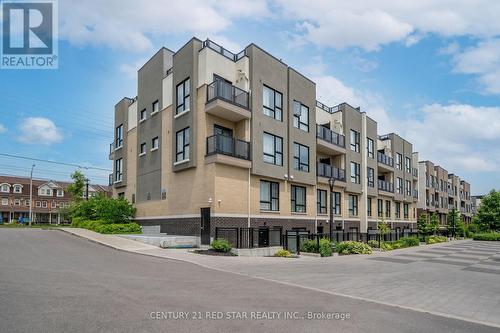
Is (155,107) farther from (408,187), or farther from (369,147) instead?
(408,187)

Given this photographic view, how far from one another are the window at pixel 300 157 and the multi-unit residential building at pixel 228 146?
3.2 inches

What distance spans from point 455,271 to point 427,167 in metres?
46.7

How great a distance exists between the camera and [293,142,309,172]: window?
26.8 m

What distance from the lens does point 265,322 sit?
258 inches

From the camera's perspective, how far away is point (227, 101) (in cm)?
2142

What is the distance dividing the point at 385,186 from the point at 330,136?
13585 mm

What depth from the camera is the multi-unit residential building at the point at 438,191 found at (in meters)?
55.1

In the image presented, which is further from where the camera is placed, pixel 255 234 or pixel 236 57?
pixel 236 57

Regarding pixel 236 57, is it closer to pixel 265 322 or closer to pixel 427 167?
pixel 265 322

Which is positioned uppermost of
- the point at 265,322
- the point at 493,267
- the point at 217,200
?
the point at 217,200

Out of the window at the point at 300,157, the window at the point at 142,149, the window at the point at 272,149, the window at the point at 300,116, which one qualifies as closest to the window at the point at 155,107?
the window at the point at 142,149

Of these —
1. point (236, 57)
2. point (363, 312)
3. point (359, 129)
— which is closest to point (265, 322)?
point (363, 312)

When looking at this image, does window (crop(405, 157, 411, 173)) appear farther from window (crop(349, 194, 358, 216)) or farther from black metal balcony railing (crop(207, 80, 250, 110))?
black metal balcony railing (crop(207, 80, 250, 110))

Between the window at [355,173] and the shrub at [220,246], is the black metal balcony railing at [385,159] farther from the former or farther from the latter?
the shrub at [220,246]
